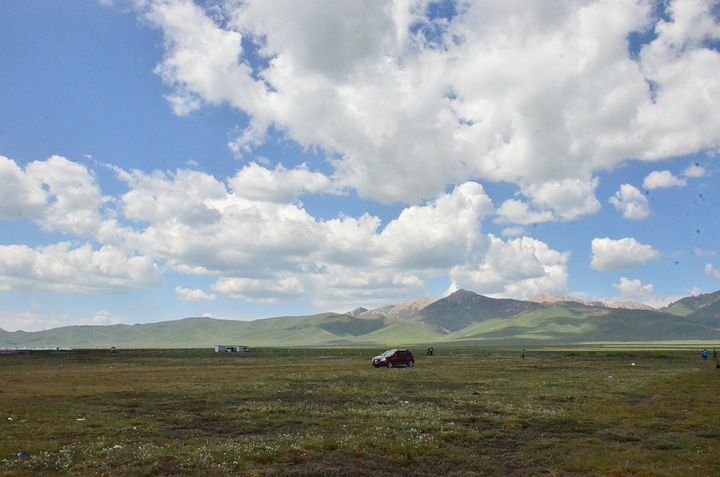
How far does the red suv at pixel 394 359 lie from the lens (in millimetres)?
63844

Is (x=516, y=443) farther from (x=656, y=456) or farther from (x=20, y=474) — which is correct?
(x=20, y=474)

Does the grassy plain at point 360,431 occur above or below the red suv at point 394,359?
above

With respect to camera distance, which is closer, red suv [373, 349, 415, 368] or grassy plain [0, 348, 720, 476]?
grassy plain [0, 348, 720, 476]

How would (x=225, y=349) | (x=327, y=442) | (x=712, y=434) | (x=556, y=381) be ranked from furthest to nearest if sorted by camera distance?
(x=225, y=349)
(x=556, y=381)
(x=712, y=434)
(x=327, y=442)

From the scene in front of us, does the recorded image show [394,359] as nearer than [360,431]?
No

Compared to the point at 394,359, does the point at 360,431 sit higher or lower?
higher

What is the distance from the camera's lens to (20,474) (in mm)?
14484

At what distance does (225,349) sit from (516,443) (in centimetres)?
14764

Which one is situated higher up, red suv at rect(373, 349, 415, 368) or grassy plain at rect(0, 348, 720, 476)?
grassy plain at rect(0, 348, 720, 476)

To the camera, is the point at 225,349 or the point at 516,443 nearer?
the point at 516,443

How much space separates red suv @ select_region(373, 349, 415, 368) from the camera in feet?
209

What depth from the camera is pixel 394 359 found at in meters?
64.3

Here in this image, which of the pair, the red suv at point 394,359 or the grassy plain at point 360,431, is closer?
the grassy plain at point 360,431

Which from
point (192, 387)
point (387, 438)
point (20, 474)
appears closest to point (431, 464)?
point (387, 438)
